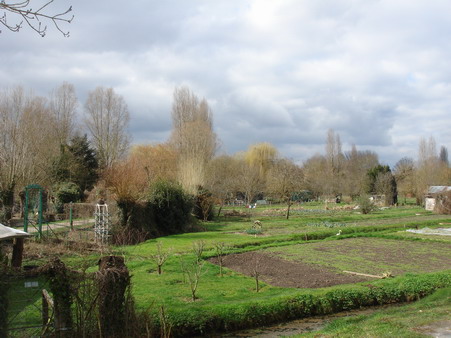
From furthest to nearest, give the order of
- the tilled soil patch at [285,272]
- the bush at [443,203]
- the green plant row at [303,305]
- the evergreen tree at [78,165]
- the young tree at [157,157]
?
the bush at [443,203] → the young tree at [157,157] → the evergreen tree at [78,165] → the tilled soil patch at [285,272] → the green plant row at [303,305]

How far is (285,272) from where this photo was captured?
14469mm

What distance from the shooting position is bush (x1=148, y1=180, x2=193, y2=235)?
26.3 meters

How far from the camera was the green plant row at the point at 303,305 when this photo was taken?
361 inches

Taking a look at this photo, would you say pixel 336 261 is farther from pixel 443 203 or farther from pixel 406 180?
pixel 406 180

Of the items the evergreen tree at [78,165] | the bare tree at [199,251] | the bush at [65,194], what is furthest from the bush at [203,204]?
the bare tree at [199,251]

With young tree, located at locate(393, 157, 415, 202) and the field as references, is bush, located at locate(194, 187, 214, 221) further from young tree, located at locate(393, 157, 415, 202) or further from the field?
young tree, located at locate(393, 157, 415, 202)

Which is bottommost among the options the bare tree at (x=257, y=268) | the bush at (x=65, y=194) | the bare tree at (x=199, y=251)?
the bare tree at (x=257, y=268)

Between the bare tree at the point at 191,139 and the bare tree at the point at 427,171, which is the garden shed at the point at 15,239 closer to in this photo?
the bare tree at the point at 191,139

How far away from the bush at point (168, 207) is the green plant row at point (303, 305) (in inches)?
646

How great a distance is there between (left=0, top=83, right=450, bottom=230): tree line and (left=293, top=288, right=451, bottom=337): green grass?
54.8 ft

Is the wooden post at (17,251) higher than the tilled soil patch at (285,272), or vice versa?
the wooden post at (17,251)

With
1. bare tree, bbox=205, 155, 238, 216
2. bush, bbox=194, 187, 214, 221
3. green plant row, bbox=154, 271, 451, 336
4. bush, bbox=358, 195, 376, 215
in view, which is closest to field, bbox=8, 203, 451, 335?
green plant row, bbox=154, 271, 451, 336

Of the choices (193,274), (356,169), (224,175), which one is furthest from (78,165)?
(356,169)

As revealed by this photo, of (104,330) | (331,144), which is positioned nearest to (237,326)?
(104,330)
